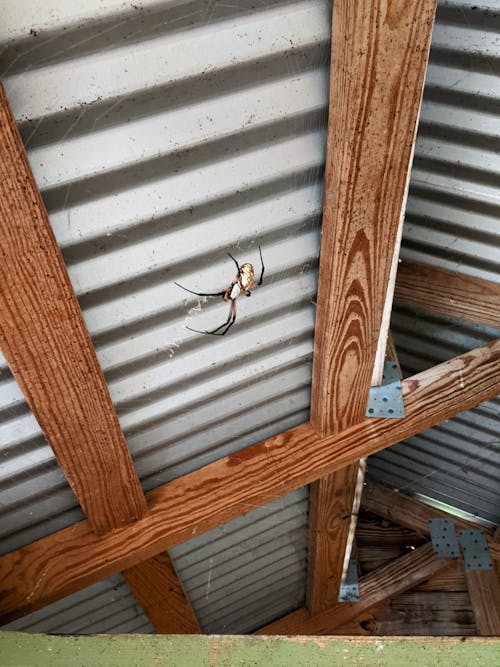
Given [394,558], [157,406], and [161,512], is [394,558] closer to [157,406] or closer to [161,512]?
[161,512]

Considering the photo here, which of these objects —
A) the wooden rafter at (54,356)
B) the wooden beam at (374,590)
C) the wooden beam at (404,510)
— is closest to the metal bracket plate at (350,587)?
the wooden beam at (374,590)

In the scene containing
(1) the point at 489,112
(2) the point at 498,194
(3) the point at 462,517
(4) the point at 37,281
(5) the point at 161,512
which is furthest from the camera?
(3) the point at 462,517

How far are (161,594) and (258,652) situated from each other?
Result: 2.23 metres

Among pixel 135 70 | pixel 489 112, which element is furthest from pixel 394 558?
pixel 135 70

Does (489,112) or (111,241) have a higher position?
(489,112)

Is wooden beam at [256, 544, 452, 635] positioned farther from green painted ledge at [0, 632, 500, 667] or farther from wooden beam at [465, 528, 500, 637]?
green painted ledge at [0, 632, 500, 667]

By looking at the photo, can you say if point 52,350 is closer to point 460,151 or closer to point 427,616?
point 460,151

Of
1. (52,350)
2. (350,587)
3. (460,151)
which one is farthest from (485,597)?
(52,350)

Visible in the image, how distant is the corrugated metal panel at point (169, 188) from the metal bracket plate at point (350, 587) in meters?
2.34

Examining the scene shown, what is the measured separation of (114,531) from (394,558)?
261 cm

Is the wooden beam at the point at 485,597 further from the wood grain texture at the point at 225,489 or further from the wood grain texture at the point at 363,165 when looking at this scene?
the wood grain texture at the point at 363,165

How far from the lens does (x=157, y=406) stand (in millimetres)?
2250

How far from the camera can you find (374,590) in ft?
14.2

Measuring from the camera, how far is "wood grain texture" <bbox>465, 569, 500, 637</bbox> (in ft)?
13.1
